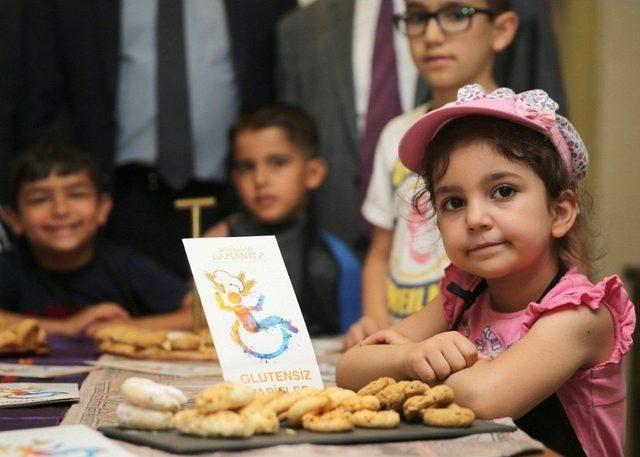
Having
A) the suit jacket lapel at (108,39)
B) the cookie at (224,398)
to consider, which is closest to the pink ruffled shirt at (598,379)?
the cookie at (224,398)

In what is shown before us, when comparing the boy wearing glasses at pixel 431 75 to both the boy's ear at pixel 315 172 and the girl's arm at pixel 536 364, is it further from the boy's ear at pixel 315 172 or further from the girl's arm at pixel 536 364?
the girl's arm at pixel 536 364

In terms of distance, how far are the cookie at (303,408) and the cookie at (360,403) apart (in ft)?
0.12

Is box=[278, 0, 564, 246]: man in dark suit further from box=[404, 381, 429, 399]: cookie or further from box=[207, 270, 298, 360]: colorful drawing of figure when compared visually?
box=[404, 381, 429, 399]: cookie

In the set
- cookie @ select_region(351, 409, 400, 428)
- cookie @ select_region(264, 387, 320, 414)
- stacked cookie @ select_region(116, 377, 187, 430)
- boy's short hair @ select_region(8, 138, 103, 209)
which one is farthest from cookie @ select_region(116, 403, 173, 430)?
boy's short hair @ select_region(8, 138, 103, 209)

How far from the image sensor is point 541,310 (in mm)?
1733

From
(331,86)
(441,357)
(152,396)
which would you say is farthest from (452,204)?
(331,86)

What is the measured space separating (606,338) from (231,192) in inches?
106

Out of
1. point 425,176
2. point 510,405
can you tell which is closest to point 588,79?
point 425,176

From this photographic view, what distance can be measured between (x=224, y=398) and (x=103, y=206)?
105 inches

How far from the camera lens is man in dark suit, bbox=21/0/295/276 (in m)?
4.14

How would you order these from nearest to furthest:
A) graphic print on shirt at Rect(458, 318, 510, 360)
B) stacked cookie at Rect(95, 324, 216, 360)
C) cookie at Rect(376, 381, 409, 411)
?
cookie at Rect(376, 381, 409, 411) → graphic print on shirt at Rect(458, 318, 510, 360) → stacked cookie at Rect(95, 324, 216, 360)

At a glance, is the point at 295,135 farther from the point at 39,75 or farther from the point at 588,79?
the point at 588,79

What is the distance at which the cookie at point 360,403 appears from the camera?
153cm

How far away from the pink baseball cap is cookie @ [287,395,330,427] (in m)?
0.61
